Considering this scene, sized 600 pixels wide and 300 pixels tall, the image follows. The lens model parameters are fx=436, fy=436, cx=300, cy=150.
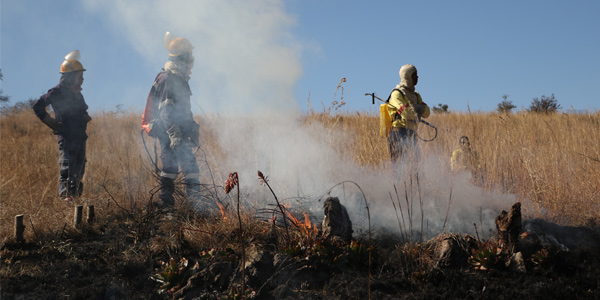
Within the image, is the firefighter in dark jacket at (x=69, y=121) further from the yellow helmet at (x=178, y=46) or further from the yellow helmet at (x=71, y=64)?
the yellow helmet at (x=178, y=46)

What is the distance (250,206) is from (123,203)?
185 centimetres

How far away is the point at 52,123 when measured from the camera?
5.59m

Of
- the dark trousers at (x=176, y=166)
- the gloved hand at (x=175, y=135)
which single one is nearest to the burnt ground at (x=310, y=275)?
the dark trousers at (x=176, y=166)

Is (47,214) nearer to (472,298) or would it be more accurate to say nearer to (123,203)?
(123,203)

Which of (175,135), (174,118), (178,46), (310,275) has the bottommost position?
(310,275)

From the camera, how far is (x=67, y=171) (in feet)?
18.8

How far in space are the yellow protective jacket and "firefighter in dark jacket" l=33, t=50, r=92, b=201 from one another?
4.04m

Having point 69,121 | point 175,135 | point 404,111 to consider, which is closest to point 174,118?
point 175,135

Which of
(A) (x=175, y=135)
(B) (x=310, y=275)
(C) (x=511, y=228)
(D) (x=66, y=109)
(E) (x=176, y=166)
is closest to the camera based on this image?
(B) (x=310, y=275)

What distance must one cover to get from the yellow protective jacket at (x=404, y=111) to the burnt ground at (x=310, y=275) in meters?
1.99

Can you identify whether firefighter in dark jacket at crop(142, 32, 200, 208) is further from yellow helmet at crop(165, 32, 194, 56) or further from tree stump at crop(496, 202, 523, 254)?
tree stump at crop(496, 202, 523, 254)

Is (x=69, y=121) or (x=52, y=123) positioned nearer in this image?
(x=52, y=123)

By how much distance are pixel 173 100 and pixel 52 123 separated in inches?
75.2

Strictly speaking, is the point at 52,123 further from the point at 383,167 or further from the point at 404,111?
the point at 404,111
